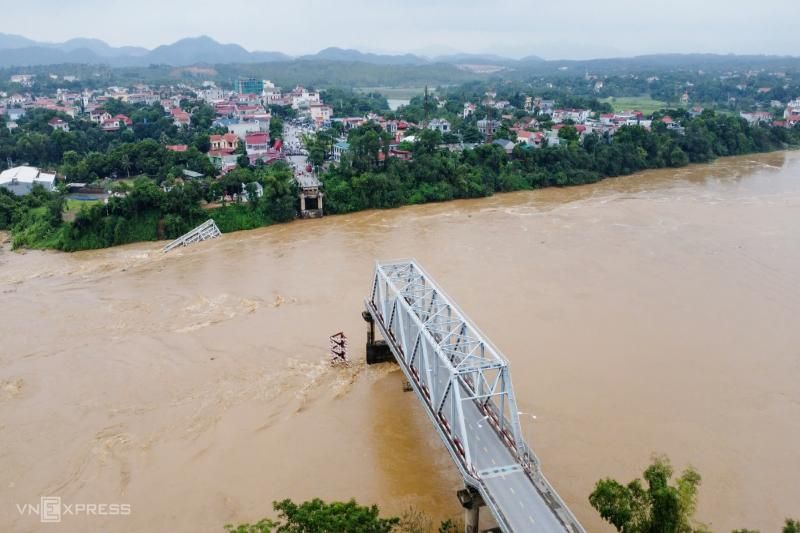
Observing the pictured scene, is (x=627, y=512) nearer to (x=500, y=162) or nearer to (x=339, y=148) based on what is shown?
(x=500, y=162)

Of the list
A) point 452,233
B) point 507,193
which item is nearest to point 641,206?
point 507,193

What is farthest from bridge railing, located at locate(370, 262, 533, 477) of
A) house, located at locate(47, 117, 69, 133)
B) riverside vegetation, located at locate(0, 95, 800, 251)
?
house, located at locate(47, 117, 69, 133)

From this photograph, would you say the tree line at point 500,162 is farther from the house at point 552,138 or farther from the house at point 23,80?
the house at point 23,80

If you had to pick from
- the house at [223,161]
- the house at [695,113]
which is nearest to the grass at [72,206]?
the house at [223,161]

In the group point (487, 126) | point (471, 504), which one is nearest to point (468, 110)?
point (487, 126)

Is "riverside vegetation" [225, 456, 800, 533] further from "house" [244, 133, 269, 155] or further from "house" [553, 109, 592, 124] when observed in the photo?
"house" [553, 109, 592, 124]
